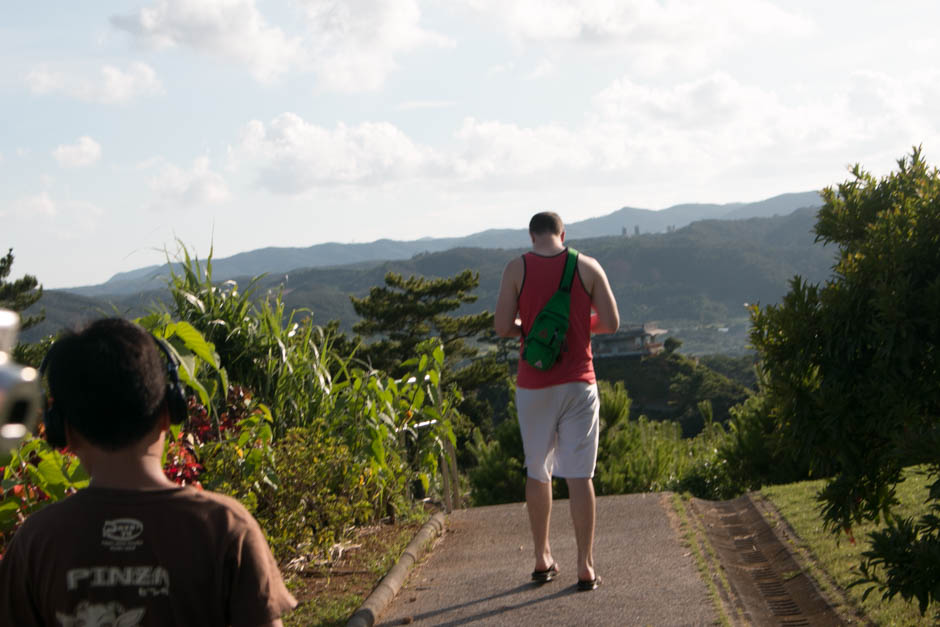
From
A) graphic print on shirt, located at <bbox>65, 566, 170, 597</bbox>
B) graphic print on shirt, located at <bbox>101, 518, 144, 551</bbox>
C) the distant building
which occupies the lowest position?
the distant building

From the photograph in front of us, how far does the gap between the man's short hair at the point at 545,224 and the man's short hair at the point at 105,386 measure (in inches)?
121

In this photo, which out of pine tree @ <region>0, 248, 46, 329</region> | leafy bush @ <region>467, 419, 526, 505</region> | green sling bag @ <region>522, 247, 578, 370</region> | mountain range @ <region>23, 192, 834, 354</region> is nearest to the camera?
green sling bag @ <region>522, 247, 578, 370</region>

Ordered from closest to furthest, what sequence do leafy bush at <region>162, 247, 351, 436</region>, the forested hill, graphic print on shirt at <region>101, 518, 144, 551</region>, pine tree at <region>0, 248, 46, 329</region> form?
graphic print on shirt at <region>101, 518, 144, 551</region> → leafy bush at <region>162, 247, 351, 436</region> → pine tree at <region>0, 248, 46, 329</region> → the forested hill

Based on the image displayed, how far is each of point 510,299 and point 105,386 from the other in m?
3.05

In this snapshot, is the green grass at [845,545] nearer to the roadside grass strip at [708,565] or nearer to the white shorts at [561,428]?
the roadside grass strip at [708,565]

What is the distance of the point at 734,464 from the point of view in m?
8.62

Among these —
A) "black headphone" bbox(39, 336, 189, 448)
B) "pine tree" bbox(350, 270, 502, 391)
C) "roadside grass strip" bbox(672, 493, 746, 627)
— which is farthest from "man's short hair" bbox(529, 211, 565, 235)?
"pine tree" bbox(350, 270, 502, 391)

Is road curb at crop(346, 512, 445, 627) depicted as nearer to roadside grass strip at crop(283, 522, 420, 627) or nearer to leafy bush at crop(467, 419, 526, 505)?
roadside grass strip at crop(283, 522, 420, 627)

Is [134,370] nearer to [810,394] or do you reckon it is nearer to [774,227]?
[810,394]

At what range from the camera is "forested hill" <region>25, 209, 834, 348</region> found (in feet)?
484

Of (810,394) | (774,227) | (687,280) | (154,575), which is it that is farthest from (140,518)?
(774,227)

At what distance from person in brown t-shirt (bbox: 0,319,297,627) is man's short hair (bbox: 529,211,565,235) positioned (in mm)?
3047

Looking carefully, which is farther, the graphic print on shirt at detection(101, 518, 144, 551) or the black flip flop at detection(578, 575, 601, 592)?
the black flip flop at detection(578, 575, 601, 592)

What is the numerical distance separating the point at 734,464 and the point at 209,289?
5.12 m
